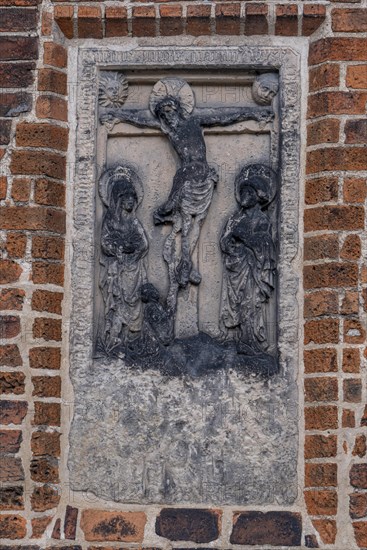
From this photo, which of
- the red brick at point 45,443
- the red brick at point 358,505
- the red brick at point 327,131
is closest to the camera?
the red brick at point 358,505

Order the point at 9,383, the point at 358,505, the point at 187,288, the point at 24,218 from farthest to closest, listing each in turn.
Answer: the point at 187,288
the point at 24,218
the point at 9,383
the point at 358,505

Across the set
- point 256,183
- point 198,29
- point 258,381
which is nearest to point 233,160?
point 256,183

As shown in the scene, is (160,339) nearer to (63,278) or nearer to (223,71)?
(63,278)

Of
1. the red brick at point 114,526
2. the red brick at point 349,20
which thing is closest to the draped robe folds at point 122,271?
the red brick at point 114,526

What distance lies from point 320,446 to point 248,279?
0.76 metres

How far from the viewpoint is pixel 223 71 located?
17.8 ft

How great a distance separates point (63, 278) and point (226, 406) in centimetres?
88

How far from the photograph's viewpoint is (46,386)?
17.0 feet

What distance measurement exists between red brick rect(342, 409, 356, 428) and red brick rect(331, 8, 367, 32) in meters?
1.61

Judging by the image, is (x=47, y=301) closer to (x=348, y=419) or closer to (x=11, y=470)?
(x=11, y=470)

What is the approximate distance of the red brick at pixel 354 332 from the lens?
16.7 ft

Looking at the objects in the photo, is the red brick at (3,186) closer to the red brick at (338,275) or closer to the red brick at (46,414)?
the red brick at (46,414)

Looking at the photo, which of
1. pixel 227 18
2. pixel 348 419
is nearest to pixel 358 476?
pixel 348 419

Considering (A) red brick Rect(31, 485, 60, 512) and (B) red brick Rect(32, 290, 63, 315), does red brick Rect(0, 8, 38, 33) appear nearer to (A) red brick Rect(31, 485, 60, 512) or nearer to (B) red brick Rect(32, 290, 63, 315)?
(B) red brick Rect(32, 290, 63, 315)
